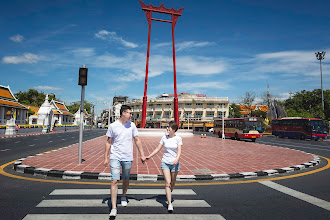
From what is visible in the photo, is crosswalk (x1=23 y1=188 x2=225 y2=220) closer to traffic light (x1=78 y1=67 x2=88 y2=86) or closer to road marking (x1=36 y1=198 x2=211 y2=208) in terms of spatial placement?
road marking (x1=36 y1=198 x2=211 y2=208)

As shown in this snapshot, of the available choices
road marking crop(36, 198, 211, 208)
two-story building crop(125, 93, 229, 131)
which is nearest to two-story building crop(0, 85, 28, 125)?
road marking crop(36, 198, 211, 208)

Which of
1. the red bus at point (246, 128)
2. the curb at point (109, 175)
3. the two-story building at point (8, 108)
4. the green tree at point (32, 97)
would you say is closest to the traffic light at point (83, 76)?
the curb at point (109, 175)

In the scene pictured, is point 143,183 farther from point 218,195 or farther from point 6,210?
point 6,210

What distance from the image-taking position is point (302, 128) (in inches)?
1107

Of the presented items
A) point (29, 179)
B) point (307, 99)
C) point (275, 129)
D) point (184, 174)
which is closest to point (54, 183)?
point (29, 179)

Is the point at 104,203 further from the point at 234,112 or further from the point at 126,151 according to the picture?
the point at 234,112

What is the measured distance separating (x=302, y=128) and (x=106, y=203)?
2988 centimetres

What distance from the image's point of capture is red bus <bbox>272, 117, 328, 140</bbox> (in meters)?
26.7

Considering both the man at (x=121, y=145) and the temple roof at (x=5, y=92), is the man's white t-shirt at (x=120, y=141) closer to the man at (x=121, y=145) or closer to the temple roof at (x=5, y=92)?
the man at (x=121, y=145)

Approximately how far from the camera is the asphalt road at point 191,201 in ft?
12.2

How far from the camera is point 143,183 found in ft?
19.3

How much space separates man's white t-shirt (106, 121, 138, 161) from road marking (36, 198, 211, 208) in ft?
3.01

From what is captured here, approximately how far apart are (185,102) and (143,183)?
66313mm

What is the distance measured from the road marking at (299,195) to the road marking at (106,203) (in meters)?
2.06
